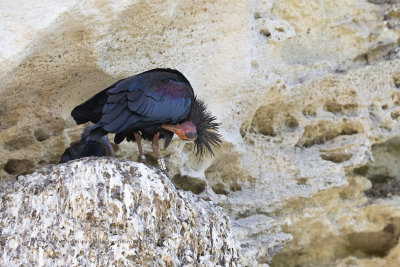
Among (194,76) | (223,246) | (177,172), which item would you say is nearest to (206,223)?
(223,246)

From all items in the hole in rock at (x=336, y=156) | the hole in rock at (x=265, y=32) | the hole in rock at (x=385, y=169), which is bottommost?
the hole in rock at (x=385, y=169)

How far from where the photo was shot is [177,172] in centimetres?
405

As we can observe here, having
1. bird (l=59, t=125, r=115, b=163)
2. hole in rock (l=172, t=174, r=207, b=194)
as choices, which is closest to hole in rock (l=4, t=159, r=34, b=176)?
bird (l=59, t=125, r=115, b=163)

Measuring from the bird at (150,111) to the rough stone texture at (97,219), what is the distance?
34cm

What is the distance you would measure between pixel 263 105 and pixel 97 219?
193cm

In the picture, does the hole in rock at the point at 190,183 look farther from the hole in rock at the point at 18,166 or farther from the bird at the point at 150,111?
the hole in rock at the point at 18,166

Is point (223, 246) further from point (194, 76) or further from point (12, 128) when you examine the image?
point (12, 128)

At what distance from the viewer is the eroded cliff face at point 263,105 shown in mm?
3826

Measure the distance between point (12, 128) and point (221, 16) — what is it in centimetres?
163

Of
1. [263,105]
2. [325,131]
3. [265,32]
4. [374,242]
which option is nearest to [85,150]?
[263,105]

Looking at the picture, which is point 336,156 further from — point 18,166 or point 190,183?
point 18,166

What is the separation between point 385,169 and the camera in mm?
4805

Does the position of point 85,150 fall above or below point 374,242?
above

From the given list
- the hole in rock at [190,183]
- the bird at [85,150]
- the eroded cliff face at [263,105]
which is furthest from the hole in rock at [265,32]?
the bird at [85,150]
